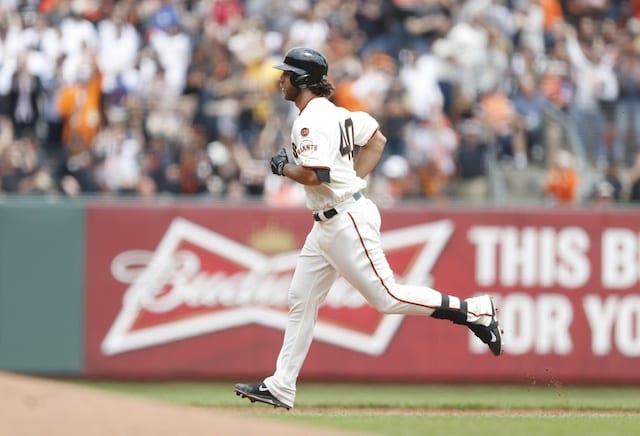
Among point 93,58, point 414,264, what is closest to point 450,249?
point 414,264

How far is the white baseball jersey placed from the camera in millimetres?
8477

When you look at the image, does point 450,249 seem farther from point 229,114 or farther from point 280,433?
point 280,433

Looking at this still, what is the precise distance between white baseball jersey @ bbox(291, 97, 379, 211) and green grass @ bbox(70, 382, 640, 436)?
4.95 feet

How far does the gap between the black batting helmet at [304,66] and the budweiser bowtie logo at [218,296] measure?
15.1ft

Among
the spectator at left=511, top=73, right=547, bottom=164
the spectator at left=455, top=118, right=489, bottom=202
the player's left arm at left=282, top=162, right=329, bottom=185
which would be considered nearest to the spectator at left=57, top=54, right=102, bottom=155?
the spectator at left=455, top=118, right=489, bottom=202

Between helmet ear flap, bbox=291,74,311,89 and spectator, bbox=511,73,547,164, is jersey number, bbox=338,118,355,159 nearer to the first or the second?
helmet ear flap, bbox=291,74,311,89

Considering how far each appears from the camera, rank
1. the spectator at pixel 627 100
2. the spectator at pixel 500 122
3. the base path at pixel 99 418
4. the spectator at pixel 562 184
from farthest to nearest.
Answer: the spectator at pixel 500 122
the spectator at pixel 627 100
the spectator at pixel 562 184
the base path at pixel 99 418

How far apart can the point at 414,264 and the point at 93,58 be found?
569 cm

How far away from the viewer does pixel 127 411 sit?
23.2ft

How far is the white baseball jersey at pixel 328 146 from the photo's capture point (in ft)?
27.8

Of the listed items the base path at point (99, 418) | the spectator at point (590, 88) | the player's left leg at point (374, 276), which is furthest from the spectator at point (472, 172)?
the base path at point (99, 418)

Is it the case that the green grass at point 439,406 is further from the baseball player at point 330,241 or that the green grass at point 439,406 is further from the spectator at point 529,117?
the spectator at point 529,117

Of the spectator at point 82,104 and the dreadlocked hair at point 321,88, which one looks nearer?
the dreadlocked hair at point 321,88

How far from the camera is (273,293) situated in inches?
514
